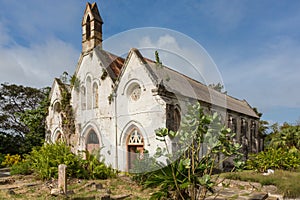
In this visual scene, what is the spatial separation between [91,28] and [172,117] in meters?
10.00

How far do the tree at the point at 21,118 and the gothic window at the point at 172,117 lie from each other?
520 inches

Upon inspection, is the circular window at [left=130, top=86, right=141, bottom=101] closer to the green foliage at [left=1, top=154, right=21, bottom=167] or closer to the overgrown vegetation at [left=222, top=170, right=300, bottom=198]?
the overgrown vegetation at [left=222, top=170, right=300, bottom=198]

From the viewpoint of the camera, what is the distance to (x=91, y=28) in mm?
19047

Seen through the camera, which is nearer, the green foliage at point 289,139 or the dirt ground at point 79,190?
the dirt ground at point 79,190

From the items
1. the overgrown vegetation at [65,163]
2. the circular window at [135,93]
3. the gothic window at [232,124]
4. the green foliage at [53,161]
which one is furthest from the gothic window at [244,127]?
the green foliage at [53,161]

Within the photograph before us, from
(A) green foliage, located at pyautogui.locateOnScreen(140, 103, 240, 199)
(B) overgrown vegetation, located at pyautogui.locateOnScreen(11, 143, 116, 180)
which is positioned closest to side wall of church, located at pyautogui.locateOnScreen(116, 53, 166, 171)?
(B) overgrown vegetation, located at pyautogui.locateOnScreen(11, 143, 116, 180)

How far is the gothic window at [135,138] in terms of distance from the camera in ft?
50.5

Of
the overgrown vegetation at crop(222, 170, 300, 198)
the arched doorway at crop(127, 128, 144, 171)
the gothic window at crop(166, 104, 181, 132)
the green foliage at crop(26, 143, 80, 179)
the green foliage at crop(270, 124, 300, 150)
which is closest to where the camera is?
the overgrown vegetation at crop(222, 170, 300, 198)

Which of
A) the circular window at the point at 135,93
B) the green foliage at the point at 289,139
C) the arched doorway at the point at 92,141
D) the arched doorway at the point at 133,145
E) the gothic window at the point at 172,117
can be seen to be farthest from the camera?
the green foliage at the point at 289,139

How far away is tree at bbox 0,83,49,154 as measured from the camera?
22702 millimetres

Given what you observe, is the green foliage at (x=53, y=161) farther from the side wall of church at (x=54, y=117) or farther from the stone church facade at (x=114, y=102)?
the side wall of church at (x=54, y=117)

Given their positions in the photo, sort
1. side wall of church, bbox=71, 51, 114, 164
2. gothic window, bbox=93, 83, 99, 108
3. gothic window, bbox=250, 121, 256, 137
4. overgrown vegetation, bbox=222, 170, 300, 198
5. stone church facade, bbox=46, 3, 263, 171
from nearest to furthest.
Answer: overgrown vegetation, bbox=222, 170, 300, 198 < stone church facade, bbox=46, 3, 263, 171 < side wall of church, bbox=71, 51, 114, 164 < gothic window, bbox=93, 83, 99, 108 < gothic window, bbox=250, 121, 256, 137

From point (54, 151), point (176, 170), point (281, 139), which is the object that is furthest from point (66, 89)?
point (281, 139)

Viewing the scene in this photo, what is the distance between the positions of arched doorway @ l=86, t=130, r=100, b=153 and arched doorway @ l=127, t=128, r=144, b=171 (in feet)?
9.22
